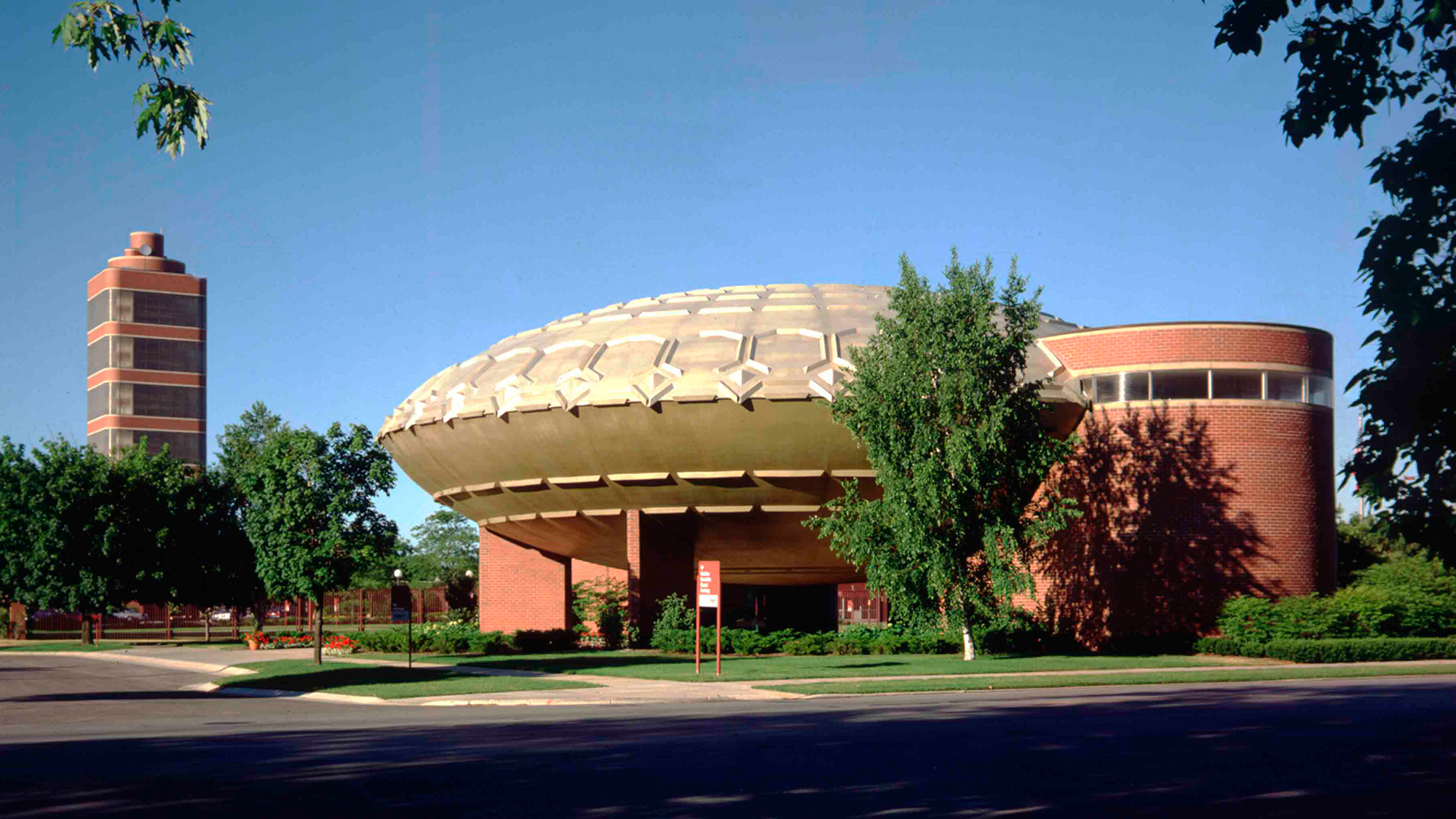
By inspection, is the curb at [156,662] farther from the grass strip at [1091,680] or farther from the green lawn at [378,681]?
the grass strip at [1091,680]

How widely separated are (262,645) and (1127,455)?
32.0 metres

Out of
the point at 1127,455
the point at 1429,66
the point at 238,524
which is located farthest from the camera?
the point at 238,524

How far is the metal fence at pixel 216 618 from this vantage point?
70.2m

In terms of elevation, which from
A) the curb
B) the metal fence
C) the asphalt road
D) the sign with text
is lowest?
the metal fence

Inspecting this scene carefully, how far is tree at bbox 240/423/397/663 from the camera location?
35.8 meters

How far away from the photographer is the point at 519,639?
4181 centimetres

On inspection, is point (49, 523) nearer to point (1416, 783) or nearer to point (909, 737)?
point (909, 737)

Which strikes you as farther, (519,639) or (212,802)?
(519,639)

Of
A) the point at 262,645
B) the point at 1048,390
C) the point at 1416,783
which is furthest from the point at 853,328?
the point at 1416,783

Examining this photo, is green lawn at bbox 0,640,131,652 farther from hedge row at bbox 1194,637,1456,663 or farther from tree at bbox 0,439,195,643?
hedge row at bbox 1194,637,1456,663

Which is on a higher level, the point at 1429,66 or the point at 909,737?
the point at 1429,66

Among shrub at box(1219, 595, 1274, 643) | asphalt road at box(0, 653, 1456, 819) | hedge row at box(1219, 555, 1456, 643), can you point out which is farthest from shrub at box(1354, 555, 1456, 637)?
asphalt road at box(0, 653, 1456, 819)

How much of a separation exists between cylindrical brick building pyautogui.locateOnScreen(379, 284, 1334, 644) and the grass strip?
22.6 feet

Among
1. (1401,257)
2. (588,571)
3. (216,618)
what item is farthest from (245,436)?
(1401,257)
